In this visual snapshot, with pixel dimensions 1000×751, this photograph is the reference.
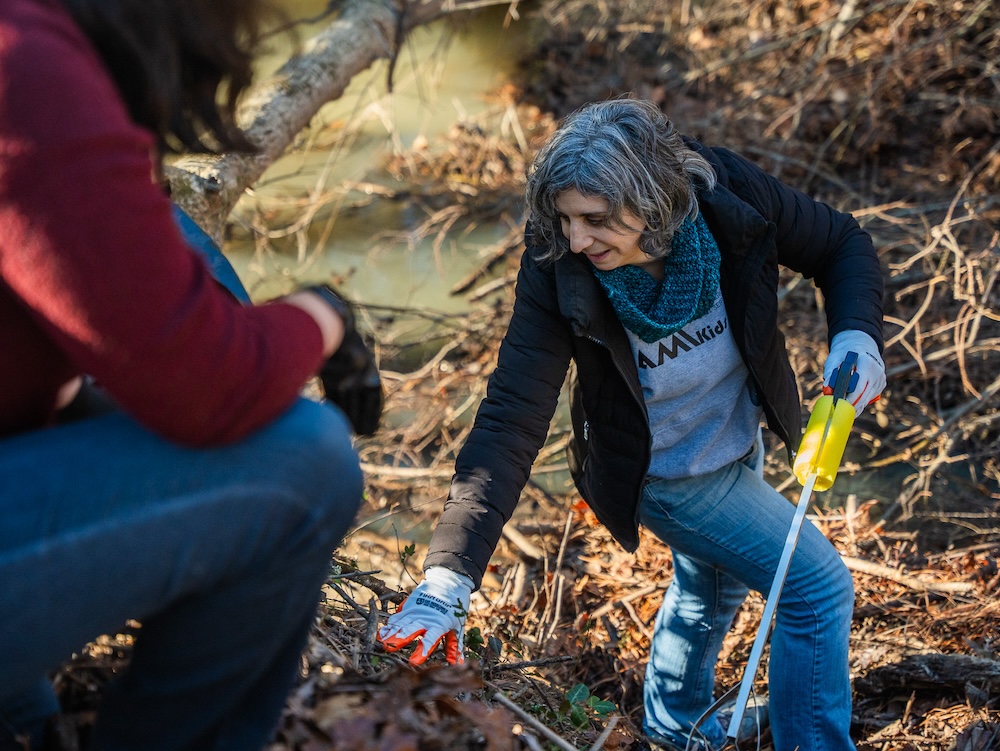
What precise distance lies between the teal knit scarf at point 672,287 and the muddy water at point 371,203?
10.4 ft

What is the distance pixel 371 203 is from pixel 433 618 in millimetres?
4952

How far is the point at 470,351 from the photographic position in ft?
16.7

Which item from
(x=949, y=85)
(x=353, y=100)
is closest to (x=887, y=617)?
(x=949, y=85)

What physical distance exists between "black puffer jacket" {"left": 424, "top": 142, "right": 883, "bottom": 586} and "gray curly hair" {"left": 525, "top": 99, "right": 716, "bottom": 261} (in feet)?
0.27

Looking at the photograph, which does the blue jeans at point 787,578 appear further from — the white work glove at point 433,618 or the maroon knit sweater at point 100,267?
the maroon knit sweater at point 100,267

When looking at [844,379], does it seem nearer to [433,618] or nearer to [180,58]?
[433,618]

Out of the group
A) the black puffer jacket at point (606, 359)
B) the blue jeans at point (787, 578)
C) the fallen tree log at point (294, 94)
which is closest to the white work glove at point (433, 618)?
the black puffer jacket at point (606, 359)

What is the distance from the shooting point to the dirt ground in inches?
83.0

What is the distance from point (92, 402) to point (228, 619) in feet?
1.46

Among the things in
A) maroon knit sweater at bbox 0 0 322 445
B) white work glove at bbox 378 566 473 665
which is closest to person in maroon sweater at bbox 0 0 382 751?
maroon knit sweater at bbox 0 0 322 445

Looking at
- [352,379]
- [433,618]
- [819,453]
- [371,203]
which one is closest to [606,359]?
[819,453]

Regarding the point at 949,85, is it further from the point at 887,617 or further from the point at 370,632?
the point at 370,632

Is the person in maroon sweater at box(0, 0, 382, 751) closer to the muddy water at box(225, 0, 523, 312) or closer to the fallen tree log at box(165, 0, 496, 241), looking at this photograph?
the fallen tree log at box(165, 0, 496, 241)

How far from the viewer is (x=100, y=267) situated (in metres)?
1.06
